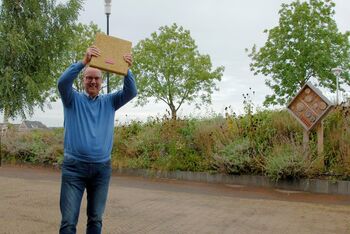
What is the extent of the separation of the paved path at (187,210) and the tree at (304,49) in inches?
809

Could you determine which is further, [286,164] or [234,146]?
[234,146]

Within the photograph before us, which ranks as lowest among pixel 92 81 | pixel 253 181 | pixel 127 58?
pixel 253 181

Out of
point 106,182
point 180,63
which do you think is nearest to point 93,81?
point 106,182

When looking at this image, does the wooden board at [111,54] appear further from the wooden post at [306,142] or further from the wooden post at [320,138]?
the wooden post at [320,138]

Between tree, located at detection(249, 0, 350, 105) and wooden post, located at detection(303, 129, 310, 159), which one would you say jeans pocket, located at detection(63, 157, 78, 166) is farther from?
tree, located at detection(249, 0, 350, 105)

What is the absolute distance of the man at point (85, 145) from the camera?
4.08m

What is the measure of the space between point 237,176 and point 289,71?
20021 millimetres

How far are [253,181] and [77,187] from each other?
7.47 metres

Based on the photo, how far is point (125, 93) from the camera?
4445mm

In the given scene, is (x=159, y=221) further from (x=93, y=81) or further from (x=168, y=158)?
(x=168, y=158)

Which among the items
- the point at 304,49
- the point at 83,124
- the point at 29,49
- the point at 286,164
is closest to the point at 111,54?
the point at 83,124

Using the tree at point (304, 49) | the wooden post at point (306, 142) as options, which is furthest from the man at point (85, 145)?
the tree at point (304, 49)

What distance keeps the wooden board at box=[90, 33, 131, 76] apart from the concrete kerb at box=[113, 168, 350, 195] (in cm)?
695

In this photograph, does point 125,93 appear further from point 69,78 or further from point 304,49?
point 304,49
